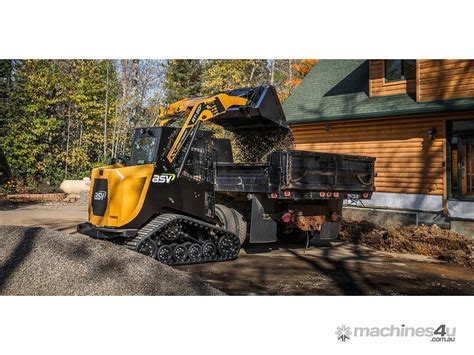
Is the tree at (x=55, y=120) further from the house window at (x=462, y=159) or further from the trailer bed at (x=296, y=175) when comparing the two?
the house window at (x=462, y=159)

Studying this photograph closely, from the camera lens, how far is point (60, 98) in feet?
81.1

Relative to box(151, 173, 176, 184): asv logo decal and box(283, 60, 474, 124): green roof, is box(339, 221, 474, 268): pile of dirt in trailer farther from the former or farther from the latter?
box(151, 173, 176, 184): asv logo decal

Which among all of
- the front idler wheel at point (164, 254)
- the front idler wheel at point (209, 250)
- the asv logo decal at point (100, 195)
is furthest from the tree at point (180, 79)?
the front idler wheel at point (164, 254)

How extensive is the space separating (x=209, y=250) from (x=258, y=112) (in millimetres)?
3334

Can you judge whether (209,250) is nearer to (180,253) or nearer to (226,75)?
(180,253)

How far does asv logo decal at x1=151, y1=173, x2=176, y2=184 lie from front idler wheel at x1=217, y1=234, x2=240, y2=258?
165 cm

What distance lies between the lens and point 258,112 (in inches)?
432

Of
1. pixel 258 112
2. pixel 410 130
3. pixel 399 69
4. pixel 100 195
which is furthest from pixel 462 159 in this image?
pixel 100 195

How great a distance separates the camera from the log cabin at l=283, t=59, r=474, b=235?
44.8 feet

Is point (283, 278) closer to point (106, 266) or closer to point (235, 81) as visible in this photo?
point (106, 266)

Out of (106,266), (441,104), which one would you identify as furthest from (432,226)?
(106,266)

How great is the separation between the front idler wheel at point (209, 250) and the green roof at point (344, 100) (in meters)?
7.90

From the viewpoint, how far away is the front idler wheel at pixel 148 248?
9.02 metres

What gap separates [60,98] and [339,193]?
1830 cm
